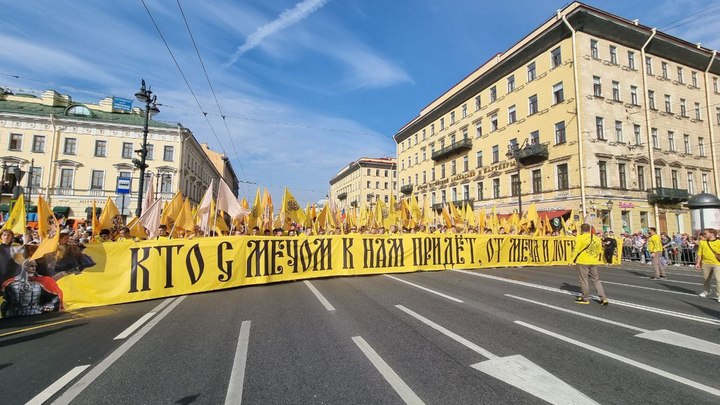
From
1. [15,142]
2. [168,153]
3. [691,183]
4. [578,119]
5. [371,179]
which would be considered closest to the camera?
[578,119]

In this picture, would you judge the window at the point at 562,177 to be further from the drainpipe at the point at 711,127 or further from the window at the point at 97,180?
the window at the point at 97,180

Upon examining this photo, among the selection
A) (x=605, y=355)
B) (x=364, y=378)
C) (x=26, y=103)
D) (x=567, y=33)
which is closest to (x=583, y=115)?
(x=567, y=33)

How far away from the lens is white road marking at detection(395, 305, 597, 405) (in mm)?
3213

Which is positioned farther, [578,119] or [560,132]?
[560,132]

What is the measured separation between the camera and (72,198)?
37.9 m

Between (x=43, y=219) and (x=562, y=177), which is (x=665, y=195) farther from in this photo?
(x=43, y=219)

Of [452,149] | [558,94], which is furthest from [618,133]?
[452,149]

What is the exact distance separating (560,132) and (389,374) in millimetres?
29704

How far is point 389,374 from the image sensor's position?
3.69 metres

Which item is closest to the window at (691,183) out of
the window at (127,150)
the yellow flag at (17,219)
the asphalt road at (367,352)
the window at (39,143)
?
the asphalt road at (367,352)

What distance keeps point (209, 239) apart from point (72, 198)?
4060cm

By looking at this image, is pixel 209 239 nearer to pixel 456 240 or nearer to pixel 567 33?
pixel 456 240

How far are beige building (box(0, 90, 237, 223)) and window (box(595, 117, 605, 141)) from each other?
40.5m

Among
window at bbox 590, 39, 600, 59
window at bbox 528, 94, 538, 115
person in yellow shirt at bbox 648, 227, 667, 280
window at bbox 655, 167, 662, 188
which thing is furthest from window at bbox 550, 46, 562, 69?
person in yellow shirt at bbox 648, 227, 667, 280
